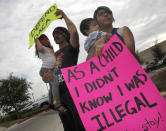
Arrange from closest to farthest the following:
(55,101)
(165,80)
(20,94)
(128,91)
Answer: (128,91)
(55,101)
(165,80)
(20,94)

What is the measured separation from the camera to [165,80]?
657 centimetres

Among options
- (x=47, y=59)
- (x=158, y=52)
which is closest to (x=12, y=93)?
(x=47, y=59)

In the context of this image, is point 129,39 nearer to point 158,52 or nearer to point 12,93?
point 12,93

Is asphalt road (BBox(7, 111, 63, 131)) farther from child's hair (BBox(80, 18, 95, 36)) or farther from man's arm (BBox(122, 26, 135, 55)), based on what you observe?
man's arm (BBox(122, 26, 135, 55))

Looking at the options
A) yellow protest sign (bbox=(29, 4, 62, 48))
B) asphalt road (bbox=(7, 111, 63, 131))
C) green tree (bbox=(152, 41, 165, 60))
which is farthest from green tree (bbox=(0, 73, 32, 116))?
green tree (bbox=(152, 41, 165, 60))

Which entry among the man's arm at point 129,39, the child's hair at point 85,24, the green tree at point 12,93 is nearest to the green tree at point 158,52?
the green tree at point 12,93

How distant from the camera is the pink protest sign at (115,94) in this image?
3.58 feet

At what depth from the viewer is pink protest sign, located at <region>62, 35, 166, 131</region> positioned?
1092mm

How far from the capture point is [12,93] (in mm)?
20438

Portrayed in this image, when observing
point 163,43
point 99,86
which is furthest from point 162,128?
point 163,43

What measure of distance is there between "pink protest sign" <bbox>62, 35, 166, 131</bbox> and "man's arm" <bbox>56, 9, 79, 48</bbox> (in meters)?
0.54

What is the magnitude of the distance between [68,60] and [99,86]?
29.5 inches

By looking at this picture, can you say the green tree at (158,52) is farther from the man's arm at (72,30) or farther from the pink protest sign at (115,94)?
the pink protest sign at (115,94)

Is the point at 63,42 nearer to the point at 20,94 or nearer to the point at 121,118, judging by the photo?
the point at 121,118
